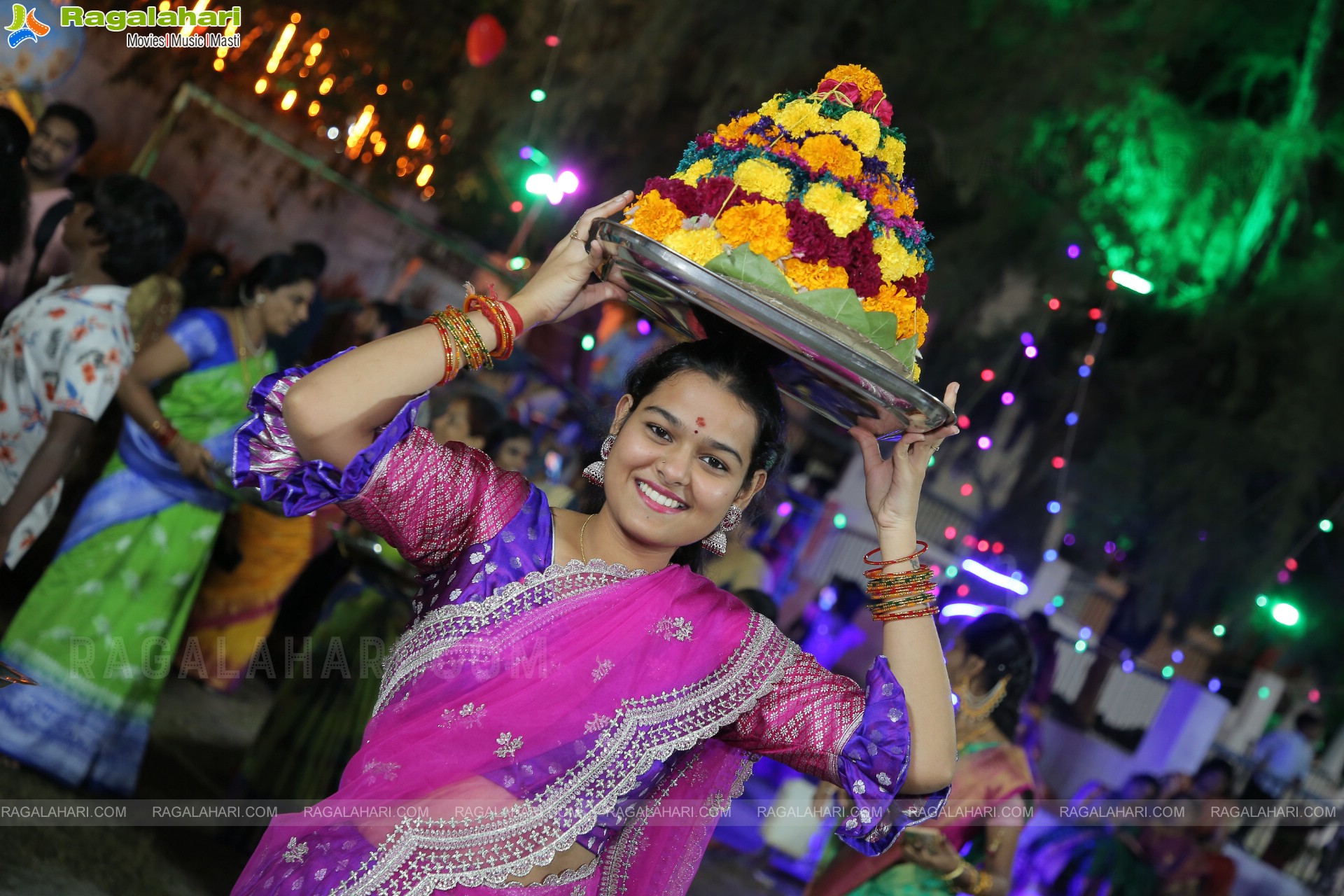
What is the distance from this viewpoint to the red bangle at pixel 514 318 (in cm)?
206

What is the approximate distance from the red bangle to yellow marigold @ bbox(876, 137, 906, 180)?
0.82 metres

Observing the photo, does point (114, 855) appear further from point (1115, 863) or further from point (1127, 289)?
point (1127, 289)

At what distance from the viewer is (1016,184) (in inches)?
362

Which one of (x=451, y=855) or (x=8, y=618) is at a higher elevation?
(x=451, y=855)

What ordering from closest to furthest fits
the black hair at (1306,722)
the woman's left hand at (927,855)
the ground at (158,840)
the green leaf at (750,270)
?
the green leaf at (750,270) < the ground at (158,840) < the woman's left hand at (927,855) < the black hair at (1306,722)

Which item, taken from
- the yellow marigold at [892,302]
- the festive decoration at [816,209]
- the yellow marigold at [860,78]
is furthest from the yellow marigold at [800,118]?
the yellow marigold at [892,302]

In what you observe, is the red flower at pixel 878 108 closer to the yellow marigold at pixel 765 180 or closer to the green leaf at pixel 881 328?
the yellow marigold at pixel 765 180

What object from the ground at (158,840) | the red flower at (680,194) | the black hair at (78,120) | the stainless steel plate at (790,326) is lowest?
the ground at (158,840)

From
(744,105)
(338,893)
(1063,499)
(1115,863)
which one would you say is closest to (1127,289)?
(1063,499)

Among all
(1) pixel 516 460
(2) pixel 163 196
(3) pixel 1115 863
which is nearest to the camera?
(2) pixel 163 196

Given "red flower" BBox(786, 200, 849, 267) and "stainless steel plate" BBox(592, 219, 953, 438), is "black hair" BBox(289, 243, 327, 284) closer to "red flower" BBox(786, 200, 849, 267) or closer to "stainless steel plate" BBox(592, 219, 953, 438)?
"stainless steel plate" BBox(592, 219, 953, 438)

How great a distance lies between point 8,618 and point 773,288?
4.80 metres

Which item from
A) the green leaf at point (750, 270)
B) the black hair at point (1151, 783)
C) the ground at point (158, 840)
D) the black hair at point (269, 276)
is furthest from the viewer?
the black hair at point (1151, 783)

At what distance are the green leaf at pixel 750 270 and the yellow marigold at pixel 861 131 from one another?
1.35 ft
